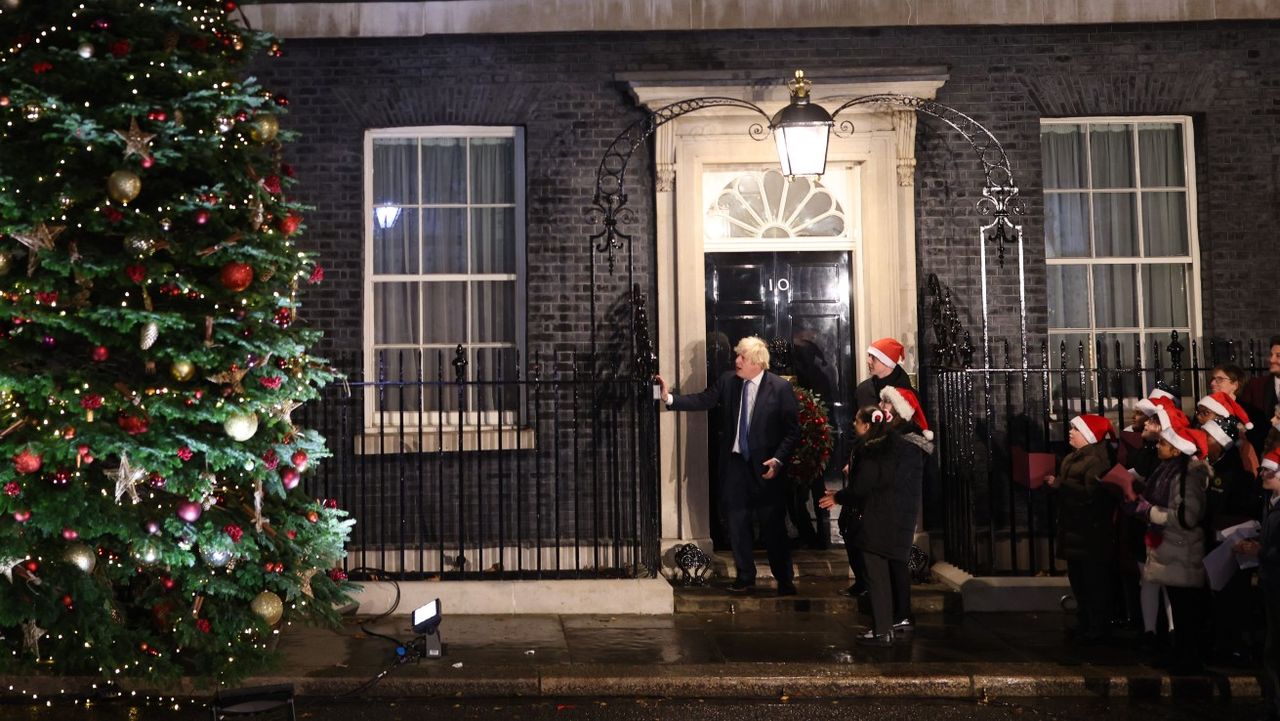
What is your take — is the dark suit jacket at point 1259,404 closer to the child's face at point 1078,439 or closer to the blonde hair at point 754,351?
the child's face at point 1078,439

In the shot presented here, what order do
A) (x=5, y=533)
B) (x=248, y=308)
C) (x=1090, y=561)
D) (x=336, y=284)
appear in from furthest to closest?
(x=336, y=284) < (x=1090, y=561) < (x=248, y=308) < (x=5, y=533)

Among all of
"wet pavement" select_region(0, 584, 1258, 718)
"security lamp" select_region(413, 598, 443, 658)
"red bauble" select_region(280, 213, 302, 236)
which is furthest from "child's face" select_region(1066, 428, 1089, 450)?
"red bauble" select_region(280, 213, 302, 236)

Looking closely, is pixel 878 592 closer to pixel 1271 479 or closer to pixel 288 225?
pixel 1271 479

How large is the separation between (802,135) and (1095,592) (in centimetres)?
380

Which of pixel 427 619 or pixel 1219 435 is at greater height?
pixel 1219 435

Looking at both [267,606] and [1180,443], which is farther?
[1180,443]

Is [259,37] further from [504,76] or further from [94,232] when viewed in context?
[504,76]

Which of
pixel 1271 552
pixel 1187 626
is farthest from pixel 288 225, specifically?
pixel 1187 626

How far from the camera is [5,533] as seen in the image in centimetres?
751

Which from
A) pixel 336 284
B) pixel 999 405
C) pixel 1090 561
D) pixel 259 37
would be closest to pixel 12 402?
pixel 259 37

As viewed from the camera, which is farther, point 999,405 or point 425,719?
point 999,405

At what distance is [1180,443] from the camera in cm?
858

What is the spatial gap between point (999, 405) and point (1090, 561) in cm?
288

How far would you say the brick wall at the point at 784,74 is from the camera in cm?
1187
